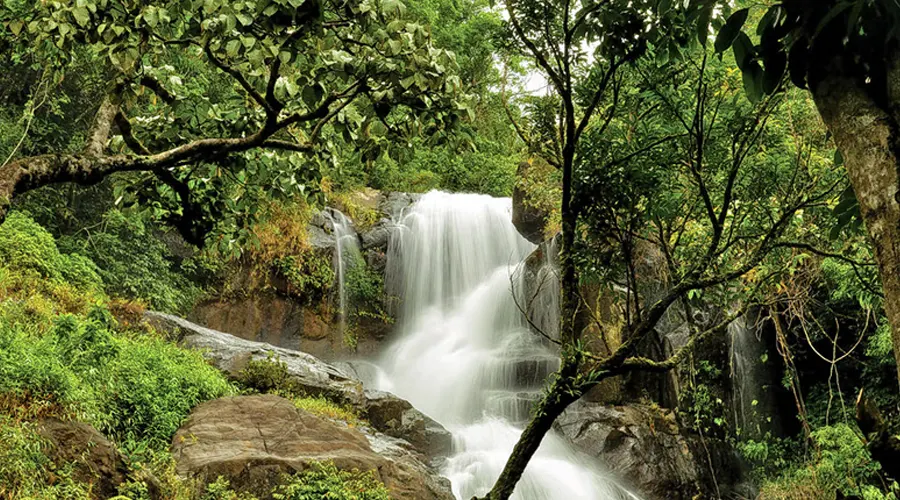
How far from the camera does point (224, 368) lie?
9.33 m

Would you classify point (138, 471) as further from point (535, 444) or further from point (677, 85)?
point (677, 85)

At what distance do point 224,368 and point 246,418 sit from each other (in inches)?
87.0

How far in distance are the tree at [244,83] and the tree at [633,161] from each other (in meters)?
0.83

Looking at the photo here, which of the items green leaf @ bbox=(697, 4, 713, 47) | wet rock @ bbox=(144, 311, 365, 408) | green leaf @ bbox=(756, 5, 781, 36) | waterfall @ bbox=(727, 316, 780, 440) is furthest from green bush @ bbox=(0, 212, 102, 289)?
waterfall @ bbox=(727, 316, 780, 440)

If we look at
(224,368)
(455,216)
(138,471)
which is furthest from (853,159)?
(455,216)

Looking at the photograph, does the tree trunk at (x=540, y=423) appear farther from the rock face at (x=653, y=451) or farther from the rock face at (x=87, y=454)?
the rock face at (x=653, y=451)

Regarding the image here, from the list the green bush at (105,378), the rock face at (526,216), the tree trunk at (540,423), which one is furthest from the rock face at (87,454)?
the rock face at (526,216)

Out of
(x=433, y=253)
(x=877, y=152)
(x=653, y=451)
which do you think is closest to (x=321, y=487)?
(x=877, y=152)

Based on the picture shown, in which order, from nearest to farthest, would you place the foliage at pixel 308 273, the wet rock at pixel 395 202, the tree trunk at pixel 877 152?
the tree trunk at pixel 877 152 < the foliage at pixel 308 273 < the wet rock at pixel 395 202

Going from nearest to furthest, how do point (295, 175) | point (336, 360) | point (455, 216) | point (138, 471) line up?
point (295, 175), point (138, 471), point (336, 360), point (455, 216)

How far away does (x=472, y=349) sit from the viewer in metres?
15.6

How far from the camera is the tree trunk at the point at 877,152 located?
1.35m

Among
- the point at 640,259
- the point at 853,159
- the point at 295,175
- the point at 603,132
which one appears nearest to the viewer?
the point at 853,159

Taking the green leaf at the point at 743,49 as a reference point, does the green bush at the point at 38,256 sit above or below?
below
